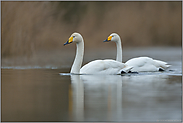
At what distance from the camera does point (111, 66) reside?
356 inches

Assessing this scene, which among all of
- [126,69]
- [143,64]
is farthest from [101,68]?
[143,64]

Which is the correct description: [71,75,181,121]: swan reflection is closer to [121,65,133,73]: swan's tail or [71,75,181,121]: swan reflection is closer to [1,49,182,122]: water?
[1,49,182,122]: water

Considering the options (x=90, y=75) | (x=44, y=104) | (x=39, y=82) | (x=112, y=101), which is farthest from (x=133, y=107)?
(x=90, y=75)

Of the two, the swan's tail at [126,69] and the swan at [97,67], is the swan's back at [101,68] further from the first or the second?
the swan's tail at [126,69]

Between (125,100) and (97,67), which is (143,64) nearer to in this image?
(97,67)

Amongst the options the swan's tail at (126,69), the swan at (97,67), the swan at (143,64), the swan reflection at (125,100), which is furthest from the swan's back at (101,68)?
the swan reflection at (125,100)

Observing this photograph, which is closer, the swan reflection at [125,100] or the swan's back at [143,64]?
the swan reflection at [125,100]

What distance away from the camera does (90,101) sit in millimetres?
5379

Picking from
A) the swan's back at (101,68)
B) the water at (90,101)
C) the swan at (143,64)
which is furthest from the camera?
the swan at (143,64)

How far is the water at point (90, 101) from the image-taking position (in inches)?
176

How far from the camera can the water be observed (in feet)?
14.6

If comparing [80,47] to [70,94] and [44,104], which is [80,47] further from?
[44,104]

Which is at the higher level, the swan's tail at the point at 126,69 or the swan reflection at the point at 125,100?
the swan's tail at the point at 126,69

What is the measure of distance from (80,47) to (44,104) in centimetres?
417
